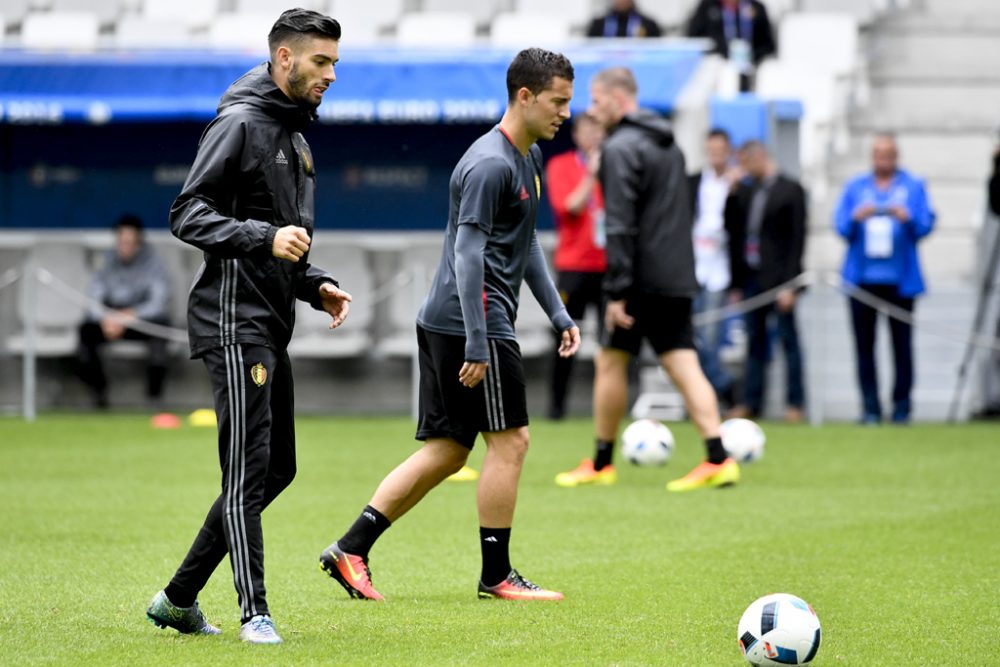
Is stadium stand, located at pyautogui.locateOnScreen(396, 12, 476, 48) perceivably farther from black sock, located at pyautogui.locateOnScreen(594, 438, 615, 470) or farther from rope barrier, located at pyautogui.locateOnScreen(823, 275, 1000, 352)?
black sock, located at pyautogui.locateOnScreen(594, 438, 615, 470)

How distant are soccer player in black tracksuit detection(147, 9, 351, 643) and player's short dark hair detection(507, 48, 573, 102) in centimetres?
122

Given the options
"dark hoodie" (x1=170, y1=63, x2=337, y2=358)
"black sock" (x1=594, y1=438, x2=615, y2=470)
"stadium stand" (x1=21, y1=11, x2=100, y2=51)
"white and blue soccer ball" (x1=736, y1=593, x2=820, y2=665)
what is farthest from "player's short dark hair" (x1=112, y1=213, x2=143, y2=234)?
"white and blue soccer ball" (x1=736, y1=593, x2=820, y2=665)

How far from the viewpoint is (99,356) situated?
667 inches

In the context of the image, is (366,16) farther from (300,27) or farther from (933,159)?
(300,27)

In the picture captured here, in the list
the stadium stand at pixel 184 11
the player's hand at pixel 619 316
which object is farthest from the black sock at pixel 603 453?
the stadium stand at pixel 184 11

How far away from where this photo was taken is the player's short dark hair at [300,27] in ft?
19.6

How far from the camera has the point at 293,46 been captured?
602 centimetres

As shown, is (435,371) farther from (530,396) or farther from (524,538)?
(530,396)

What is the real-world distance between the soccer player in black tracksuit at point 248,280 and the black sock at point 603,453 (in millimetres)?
5236

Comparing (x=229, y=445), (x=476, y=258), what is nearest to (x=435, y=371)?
(x=476, y=258)

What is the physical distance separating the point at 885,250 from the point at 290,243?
35.0 ft

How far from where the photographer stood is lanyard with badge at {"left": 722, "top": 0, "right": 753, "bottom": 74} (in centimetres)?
1828

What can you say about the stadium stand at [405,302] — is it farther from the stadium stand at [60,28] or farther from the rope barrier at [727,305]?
the stadium stand at [60,28]

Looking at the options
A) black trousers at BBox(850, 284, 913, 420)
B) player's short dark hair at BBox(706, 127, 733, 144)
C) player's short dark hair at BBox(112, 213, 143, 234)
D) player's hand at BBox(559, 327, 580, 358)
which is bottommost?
black trousers at BBox(850, 284, 913, 420)
